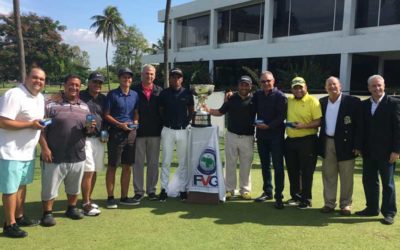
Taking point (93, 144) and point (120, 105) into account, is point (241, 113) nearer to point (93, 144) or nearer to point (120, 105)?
point (120, 105)

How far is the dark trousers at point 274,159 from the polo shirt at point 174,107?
1.25 metres

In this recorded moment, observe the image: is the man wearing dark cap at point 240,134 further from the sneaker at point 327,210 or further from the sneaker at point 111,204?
the sneaker at point 111,204

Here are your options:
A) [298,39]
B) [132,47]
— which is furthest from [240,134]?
[132,47]

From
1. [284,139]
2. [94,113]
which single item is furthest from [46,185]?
[284,139]

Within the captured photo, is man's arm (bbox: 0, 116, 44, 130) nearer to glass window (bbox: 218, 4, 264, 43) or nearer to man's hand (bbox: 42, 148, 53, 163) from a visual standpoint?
man's hand (bbox: 42, 148, 53, 163)

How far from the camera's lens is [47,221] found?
199 inches

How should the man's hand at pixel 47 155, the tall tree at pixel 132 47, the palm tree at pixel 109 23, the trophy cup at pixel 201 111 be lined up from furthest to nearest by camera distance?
1. the tall tree at pixel 132 47
2. the palm tree at pixel 109 23
3. the trophy cup at pixel 201 111
4. the man's hand at pixel 47 155

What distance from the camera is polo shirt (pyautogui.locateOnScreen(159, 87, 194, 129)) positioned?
20.8 feet

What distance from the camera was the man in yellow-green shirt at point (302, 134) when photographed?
19.4 ft

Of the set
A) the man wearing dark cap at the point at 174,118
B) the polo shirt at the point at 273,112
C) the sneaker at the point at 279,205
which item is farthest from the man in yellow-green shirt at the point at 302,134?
the man wearing dark cap at the point at 174,118

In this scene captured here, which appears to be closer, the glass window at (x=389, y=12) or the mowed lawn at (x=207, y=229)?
the mowed lawn at (x=207, y=229)

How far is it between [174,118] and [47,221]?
7.75 ft

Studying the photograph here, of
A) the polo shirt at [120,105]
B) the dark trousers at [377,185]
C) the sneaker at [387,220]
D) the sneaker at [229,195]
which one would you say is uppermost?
the polo shirt at [120,105]

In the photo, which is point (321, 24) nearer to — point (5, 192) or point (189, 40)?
point (189, 40)
